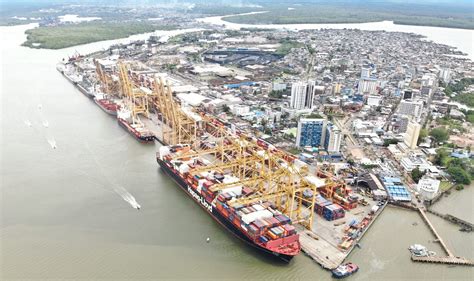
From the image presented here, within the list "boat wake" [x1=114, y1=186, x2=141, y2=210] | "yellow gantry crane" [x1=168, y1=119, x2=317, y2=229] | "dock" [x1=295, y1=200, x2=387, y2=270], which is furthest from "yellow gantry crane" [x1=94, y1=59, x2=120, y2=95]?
"dock" [x1=295, y1=200, x2=387, y2=270]

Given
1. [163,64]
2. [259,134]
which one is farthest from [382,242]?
[163,64]

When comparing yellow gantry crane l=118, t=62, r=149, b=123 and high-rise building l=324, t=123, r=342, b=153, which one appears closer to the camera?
high-rise building l=324, t=123, r=342, b=153

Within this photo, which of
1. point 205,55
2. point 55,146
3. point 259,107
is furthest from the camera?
point 205,55

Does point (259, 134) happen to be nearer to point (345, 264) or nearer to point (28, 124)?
point (345, 264)

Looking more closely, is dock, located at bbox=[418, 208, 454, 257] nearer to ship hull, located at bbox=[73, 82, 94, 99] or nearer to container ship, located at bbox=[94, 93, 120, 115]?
container ship, located at bbox=[94, 93, 120, 115]

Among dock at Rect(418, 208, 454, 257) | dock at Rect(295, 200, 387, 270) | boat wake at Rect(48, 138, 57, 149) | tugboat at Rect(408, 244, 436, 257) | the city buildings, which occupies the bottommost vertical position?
boat wake at Rect(48, 138, 57, 149)

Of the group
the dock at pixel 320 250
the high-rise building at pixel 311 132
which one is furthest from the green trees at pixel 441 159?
the dock at pixel 320 250
